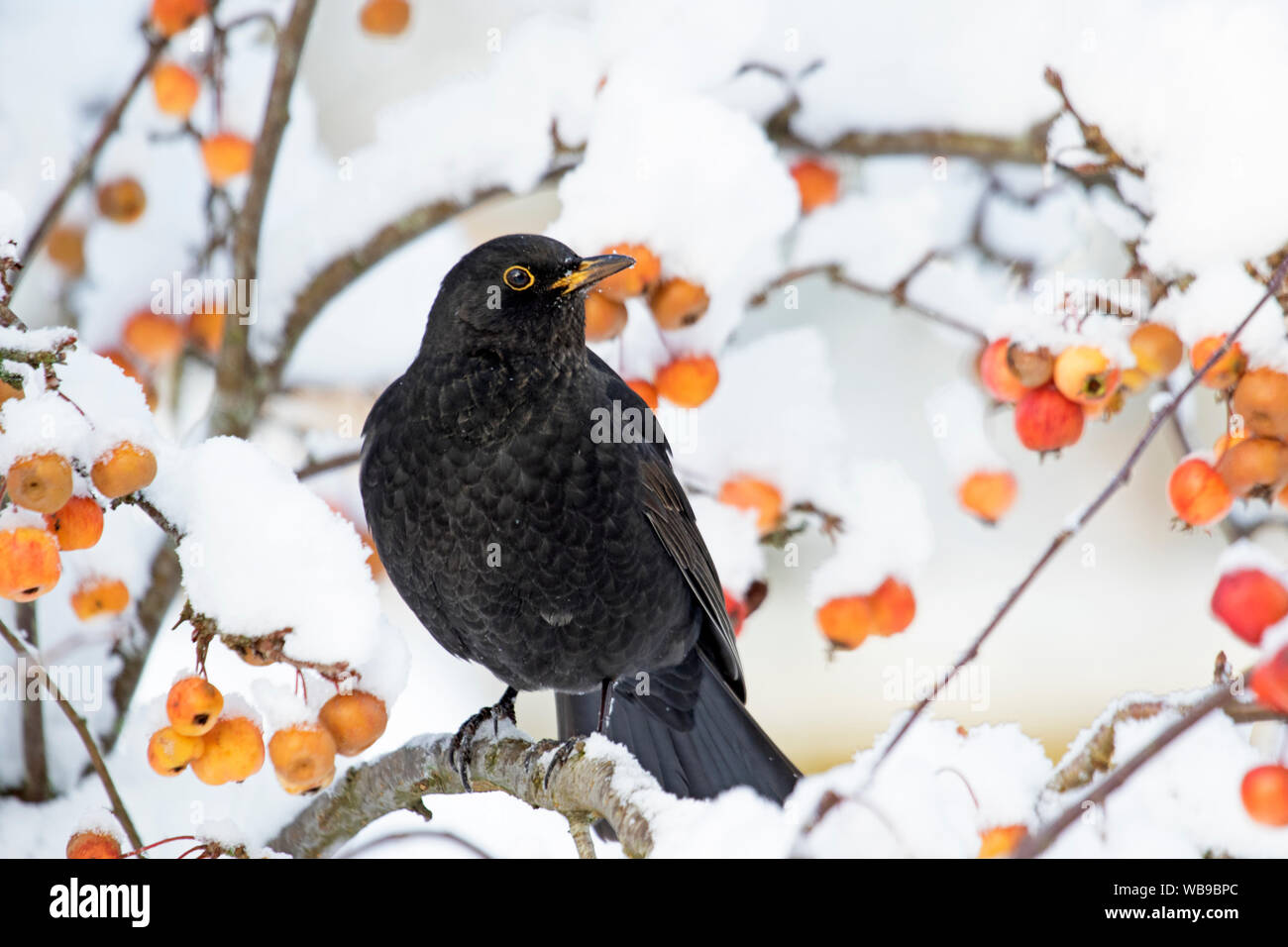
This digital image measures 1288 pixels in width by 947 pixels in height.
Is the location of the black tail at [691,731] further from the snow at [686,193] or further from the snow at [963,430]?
the snow at [686,193]

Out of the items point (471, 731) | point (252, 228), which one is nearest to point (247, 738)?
point (471, 731)

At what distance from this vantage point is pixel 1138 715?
1.50m

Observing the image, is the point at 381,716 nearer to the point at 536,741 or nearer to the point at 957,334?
the point at 536,741

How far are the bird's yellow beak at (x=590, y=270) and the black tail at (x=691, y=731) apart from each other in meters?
0.97

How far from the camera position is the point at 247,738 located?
1.82 m

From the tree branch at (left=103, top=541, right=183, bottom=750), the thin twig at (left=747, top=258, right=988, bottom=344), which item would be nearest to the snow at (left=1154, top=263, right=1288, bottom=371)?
the thin twig at (left=747, top=258, right=988, bottom=344)

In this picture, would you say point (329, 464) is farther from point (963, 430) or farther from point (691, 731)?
point (963, 430)

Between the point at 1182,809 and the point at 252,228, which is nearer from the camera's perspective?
the point at 1182,809

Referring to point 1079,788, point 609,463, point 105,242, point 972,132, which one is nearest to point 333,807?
point 609,463

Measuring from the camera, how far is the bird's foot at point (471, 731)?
2215 mm

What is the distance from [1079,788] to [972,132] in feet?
4.78

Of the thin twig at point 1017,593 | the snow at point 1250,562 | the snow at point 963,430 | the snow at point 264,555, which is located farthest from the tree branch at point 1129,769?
the snow at point 963,430

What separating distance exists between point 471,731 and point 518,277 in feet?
3.07

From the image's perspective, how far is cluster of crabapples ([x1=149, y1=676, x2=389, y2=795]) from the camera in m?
1.76
